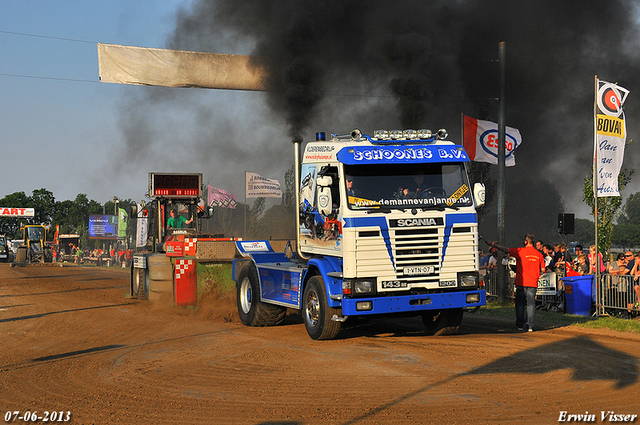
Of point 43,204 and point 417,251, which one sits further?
point 43,204

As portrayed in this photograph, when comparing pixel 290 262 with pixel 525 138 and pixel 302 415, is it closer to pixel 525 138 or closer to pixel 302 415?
pixel 302 415

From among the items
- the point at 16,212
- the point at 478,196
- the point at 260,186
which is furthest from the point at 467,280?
the point at 16,212

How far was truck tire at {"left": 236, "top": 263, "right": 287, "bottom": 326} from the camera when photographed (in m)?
12.5

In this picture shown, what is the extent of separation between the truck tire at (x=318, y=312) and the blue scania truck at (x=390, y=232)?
16mm

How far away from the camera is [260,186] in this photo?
31234 millimetres

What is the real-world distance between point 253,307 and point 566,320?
6247mm

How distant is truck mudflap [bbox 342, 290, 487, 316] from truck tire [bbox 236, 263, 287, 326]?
3.32 m

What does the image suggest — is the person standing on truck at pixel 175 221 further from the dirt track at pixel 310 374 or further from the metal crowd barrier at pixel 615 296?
the metal crowd barrier at pixel 615 296

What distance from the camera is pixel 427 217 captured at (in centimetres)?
980

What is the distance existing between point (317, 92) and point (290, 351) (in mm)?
9857

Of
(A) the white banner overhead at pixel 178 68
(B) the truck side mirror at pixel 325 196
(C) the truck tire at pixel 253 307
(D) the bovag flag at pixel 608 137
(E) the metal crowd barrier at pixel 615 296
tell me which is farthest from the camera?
(A) the white banner overhead at pixel 178 68

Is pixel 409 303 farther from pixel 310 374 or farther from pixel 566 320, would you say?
pixel 566 320

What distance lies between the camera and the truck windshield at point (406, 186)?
9789mm

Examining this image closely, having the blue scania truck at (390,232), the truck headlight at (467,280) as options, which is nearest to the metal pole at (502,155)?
the blue scania truck at (390,232)
